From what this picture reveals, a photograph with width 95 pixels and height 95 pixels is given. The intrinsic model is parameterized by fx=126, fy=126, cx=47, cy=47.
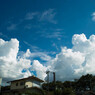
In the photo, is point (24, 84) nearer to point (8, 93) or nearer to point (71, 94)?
point (8, 93)

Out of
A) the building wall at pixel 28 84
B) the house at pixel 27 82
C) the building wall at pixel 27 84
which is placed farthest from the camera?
the house at pixel 27 82

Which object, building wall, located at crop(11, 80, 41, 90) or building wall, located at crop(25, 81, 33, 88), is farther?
building wall, located at crop(11, 80, 41, 90)

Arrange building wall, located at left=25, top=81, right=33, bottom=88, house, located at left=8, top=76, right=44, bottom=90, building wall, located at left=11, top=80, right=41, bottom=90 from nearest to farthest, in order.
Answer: building wall, located at left=25, top=81, right=33, bottom=88 → building wall, located at left=11, top=80, right=41, bottom=90 → house, located at left=8, top=76, right=44, bottom=90

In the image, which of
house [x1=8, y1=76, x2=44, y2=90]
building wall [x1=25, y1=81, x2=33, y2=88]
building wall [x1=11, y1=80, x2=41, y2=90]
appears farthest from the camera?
house [x1=8, y1=76, x2=44, y2=90]

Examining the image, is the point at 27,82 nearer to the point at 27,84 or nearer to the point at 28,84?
the point at 27,84

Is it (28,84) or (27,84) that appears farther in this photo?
(28,84)

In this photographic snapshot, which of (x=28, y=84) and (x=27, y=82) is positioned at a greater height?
(x=27, y=82)

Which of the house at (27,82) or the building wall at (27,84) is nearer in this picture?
the building wall at (27,84)

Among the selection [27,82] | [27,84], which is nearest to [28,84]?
[27,84]

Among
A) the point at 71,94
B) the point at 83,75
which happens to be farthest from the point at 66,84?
the point at 71,94

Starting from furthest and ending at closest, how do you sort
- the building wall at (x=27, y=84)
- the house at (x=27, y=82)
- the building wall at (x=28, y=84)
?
1. the house at (x=27, y=82)
2. the building wall at (x=27, y=84)
3. the building wall at (x=28, y=84)

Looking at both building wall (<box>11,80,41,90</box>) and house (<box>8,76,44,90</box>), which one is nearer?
building wall (<box>11,80,41,90</box>)

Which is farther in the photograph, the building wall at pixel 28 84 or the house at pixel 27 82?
the house at pixel 27 82

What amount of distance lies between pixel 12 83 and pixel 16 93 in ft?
31.9
